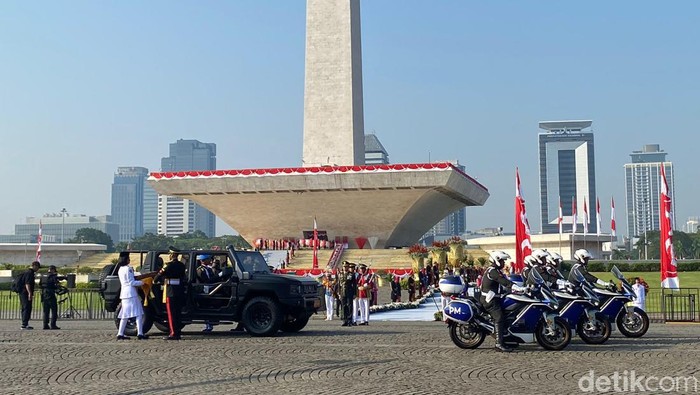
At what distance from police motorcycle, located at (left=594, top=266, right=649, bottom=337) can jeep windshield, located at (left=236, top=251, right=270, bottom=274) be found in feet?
20.1

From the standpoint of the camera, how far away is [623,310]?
13.9m

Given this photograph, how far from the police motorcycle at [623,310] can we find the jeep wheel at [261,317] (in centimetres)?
566

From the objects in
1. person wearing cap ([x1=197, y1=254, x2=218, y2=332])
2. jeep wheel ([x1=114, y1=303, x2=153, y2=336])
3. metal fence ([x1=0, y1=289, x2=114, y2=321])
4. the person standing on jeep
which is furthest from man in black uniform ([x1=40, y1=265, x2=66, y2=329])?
person wearing cap ([x1=197, y1=254, x2=218, y2=332])

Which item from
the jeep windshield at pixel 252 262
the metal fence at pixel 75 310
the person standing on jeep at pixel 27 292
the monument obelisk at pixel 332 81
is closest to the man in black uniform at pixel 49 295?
the person standing on jeep at pixel 27 292

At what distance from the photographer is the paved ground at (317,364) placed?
9.02 m

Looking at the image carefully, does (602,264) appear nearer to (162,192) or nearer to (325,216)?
(325,216)

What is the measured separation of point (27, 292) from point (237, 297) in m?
5.50

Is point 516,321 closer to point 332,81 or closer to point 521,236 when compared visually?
point 521,236

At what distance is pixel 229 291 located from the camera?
49.0ft

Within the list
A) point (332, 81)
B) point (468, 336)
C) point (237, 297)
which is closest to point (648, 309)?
point (468, 336)

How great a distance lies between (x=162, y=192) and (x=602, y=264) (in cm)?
2776

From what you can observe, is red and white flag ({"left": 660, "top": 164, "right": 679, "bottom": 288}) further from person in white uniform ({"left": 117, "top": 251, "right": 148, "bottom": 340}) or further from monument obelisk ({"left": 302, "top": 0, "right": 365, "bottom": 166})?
monument obelisk ({"left": 302, "top": 0, "right": 365, "bottom": 166})

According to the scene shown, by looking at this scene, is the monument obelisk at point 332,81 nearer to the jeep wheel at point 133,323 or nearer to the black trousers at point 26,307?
the black trousers at point 26,307

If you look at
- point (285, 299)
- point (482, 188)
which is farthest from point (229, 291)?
point (482, 188)
